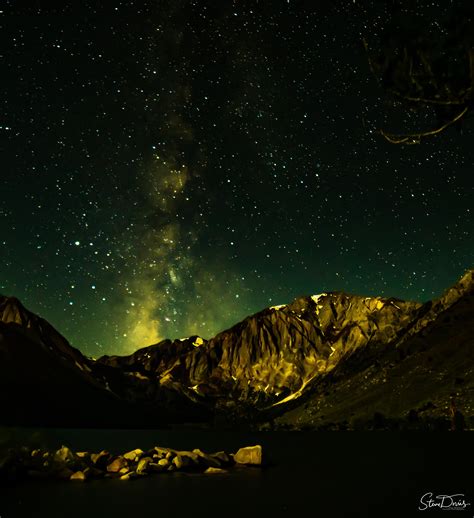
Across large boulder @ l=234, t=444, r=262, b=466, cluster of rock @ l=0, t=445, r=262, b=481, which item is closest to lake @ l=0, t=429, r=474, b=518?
cluster of rock @ l=0, t=445, r=262, b=481

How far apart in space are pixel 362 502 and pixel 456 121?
24265 mm

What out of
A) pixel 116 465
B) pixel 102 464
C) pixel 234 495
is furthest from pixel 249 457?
pixel 234 495

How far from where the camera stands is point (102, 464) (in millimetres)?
42188

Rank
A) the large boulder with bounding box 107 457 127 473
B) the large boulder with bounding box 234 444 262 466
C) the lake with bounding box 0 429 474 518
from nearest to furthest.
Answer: the lake with bounding box 0 429 474 518 → the large boulder with bounding box 107 457 127 473 → the large boulder with bounding box 234 444 262 466

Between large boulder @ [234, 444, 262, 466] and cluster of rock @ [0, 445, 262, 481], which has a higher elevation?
cluster of rock @ [0, 445, 262, 481]

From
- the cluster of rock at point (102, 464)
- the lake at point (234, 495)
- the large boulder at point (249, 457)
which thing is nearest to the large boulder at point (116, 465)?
the cluster of rock at point (102, 464)

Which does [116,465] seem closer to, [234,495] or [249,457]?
[249,457]

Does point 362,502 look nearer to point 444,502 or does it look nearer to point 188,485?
point 444,502

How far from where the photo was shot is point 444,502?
90.5 feet

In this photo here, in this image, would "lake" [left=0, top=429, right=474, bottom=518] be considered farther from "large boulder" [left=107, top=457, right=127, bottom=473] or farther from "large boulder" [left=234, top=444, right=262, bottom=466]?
"large boulder" [left=234, top=444, right=262, bottom=466]

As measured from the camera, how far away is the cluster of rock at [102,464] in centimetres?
3853

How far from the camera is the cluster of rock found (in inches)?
1517

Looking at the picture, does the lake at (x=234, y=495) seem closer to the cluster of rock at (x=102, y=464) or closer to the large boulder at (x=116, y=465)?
the cluster of rock at (x=102, y=464)

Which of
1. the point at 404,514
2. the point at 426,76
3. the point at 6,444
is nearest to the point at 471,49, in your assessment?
the point at 426,76
